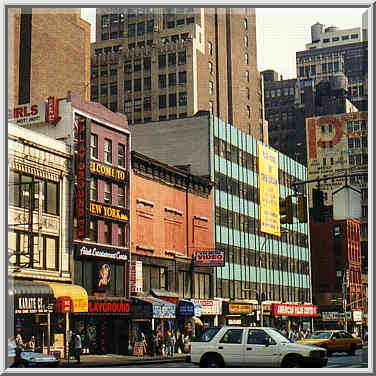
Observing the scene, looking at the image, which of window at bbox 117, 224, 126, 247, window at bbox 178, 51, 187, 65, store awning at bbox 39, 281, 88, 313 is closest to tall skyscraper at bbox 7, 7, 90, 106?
window at bbox 117, 224, 126, 247

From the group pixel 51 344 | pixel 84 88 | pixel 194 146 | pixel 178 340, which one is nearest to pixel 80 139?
pixel 51 344

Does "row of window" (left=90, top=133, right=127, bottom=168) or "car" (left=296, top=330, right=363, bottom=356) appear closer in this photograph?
"car" (left=296, top=330, right=363, bottom=356)

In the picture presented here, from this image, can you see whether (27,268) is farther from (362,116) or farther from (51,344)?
(362,116)

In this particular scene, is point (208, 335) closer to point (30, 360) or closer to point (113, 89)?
point (30, 360)

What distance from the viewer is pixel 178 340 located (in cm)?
5859

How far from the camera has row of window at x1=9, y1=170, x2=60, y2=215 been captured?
146 feet

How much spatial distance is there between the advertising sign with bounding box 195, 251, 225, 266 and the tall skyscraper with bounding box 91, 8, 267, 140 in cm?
5232

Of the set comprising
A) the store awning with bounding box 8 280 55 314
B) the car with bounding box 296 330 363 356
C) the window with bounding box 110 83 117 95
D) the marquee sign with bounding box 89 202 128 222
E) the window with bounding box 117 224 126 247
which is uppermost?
the window with bounding box 110 83 117 95

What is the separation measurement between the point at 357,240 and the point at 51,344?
89.0 m

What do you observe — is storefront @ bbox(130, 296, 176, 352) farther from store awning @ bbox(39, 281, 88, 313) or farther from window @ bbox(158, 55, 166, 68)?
window @ bbox(158, 55, 166, 68)

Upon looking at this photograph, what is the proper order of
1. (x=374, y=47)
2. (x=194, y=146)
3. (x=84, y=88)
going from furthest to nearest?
(x=84, y=88) < (x=194, y=146) < (x=374, y=47)

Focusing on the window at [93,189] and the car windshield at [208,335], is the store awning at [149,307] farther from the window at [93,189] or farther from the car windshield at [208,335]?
the car windshield at [208,335]

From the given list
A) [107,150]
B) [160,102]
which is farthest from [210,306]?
[160,102]

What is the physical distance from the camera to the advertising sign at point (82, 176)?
49156 mm
